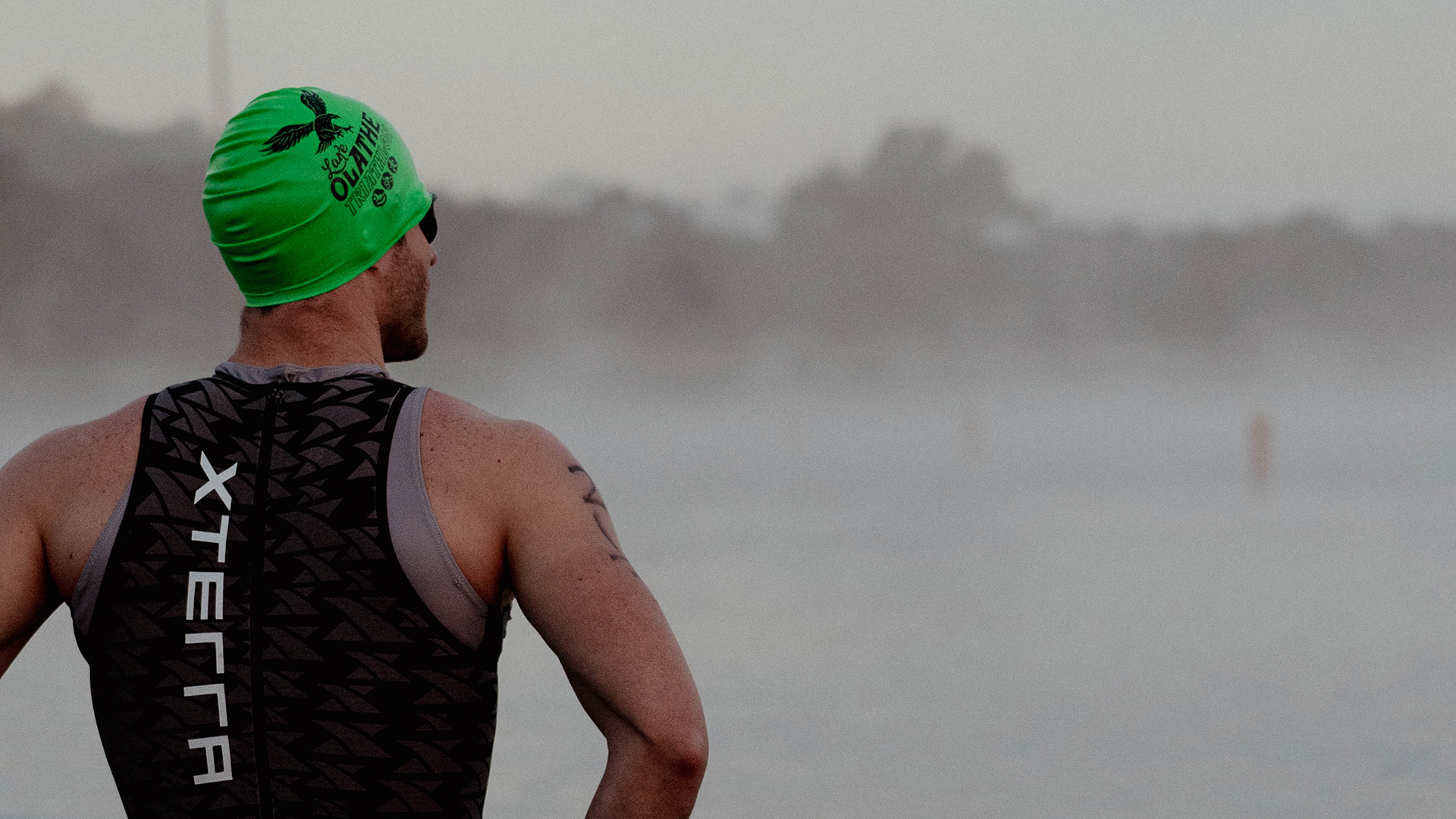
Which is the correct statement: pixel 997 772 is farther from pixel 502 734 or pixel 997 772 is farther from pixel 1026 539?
pixel 1026 539

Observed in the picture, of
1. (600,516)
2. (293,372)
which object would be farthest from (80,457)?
(600,516)

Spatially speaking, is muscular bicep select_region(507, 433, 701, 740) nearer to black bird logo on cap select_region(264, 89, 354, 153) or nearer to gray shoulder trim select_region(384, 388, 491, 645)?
gray shoulder trim select_region(384, 388, 491, 645)

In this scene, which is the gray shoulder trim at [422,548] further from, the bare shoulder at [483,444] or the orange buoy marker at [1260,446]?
the orange buoy marker at [1260,446]

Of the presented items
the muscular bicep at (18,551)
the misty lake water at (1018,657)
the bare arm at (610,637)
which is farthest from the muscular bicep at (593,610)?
the misty lake water at (1018,657)

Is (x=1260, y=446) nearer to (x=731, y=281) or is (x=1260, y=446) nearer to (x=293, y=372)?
(x=293, y=372)

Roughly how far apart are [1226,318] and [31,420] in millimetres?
64755

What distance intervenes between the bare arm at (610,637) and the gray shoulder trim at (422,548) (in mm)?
66

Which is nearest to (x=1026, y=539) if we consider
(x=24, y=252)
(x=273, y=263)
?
(x=273, y=263)

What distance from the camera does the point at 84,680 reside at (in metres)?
7.94

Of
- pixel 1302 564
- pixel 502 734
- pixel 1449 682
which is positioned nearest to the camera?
pixel 502 734

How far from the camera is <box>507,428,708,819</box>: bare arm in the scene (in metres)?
1.57

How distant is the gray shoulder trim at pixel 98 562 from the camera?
1.60 m

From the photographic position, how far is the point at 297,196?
5.56ft

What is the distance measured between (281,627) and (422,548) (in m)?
0.18
